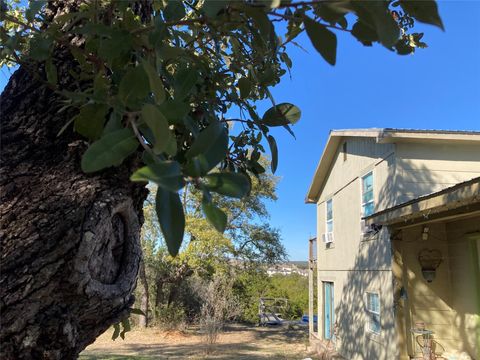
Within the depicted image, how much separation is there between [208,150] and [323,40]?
→ 275 mm

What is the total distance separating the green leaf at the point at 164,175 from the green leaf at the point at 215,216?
0.20ft

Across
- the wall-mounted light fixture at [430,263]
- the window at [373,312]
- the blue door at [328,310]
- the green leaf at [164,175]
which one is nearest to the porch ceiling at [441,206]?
the wall-mounted light fixture at [430,263]

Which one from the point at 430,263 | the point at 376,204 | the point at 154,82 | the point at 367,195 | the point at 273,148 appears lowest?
the point at 154,82

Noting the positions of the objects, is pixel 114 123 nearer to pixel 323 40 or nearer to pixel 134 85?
pixel 134 85

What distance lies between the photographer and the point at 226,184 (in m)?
0.68

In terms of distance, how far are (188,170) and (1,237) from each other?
683 millimetres

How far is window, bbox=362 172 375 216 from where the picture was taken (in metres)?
9.77

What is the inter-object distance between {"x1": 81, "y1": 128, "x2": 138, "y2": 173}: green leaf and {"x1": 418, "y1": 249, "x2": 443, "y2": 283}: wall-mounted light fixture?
8.07 m

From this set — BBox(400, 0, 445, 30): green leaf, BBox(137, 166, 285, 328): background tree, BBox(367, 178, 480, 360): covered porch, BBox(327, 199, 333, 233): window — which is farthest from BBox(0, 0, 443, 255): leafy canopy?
Result: BBox(137, 166, 285, 328): background tree

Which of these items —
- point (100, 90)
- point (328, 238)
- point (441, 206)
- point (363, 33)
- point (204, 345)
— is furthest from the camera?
point (204, 345)

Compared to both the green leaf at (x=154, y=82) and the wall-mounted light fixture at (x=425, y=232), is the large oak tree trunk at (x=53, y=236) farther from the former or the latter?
the wall-mounted light fixture at (x=425, y=232)

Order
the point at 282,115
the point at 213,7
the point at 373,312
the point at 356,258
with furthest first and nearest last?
the point at 356,258 → the point at 373,312 → the point at 282,115 → the point at 213,7

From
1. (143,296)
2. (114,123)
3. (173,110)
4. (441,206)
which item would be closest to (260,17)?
(173,110)

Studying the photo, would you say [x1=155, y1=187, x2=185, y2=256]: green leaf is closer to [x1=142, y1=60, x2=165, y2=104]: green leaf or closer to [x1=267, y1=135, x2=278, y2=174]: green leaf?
[x1=142, y1=60, x2=165, y2=104]: green leaf
